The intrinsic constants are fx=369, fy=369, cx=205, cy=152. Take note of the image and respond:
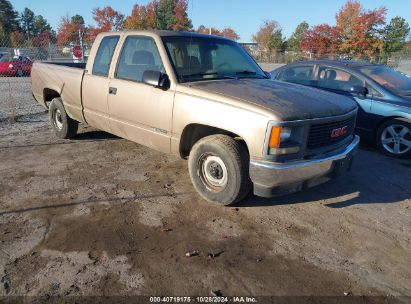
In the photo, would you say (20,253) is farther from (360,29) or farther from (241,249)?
(360,29)

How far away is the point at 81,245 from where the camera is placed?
338cm

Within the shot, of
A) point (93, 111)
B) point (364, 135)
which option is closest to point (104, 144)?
point (93, 111)

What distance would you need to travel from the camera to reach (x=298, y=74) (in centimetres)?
777

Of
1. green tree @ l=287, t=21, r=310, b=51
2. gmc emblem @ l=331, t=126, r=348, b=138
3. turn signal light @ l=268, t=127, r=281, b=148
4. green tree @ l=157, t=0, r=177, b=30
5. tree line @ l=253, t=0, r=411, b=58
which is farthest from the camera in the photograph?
green tree @ l=287, t=21, r=310, b=51

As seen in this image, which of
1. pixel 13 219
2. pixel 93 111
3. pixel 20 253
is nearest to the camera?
pixel 20 253

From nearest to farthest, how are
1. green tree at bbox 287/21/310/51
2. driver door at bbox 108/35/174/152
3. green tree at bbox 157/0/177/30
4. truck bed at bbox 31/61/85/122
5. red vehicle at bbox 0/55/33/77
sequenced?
driver door at bbox 108/35/174/152 → truck bed at bbox 31/61/85/122 → red vehicle at bbox 0/55/33/77 → green tree at bbox 157/0/177/30 → green tree at bbox 287/21/310/51

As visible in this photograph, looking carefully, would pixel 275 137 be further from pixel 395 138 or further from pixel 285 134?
pixel 395 138

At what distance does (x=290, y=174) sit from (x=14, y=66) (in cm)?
2269

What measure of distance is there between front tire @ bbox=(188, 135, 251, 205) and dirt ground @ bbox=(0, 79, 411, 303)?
180mm

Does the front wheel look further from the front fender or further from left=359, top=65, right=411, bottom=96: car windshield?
the front fender

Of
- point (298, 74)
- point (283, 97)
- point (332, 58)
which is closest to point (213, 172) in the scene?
point (283, 97)

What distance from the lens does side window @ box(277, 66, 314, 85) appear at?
753 cm

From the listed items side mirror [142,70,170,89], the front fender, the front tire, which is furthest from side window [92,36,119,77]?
the front tire

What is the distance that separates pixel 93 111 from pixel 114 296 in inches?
135
